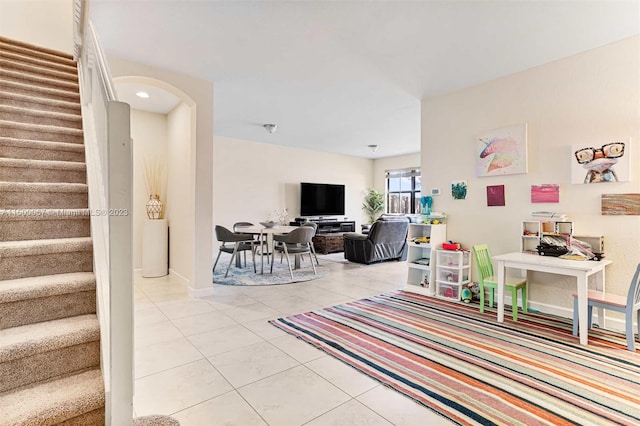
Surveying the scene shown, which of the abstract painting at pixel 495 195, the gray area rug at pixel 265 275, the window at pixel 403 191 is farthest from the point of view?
the window at pixel 403 191

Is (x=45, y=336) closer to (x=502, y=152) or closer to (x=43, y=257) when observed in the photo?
(x=43, y=257)

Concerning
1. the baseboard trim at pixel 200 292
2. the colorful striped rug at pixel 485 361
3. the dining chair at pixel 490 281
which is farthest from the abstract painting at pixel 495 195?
the baseboard trim at pixel 200 292

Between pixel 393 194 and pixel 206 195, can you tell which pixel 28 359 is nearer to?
pixel 206 195

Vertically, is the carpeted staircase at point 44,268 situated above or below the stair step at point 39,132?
below

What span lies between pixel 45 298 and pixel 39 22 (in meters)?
4.84

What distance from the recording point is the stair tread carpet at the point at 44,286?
1430 mm

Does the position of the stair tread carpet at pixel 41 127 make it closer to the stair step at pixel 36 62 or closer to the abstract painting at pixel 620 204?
the stair step at pixel 36 62

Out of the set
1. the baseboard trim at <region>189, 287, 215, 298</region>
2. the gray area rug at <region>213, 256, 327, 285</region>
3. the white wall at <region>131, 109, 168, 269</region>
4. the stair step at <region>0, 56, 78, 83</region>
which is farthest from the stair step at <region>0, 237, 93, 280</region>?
the white wall at <region>131, 109, 168, 269</region>

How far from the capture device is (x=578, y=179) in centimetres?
303

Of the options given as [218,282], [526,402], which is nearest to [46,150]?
[218,282]

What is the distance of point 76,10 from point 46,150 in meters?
1.46

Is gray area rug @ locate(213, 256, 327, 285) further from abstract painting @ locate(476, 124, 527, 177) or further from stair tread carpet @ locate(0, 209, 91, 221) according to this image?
abstract painting @ locate(476, 124, 527, 177)

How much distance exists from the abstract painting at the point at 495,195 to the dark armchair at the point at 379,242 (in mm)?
2296

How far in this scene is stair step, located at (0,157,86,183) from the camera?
2.05 metres
